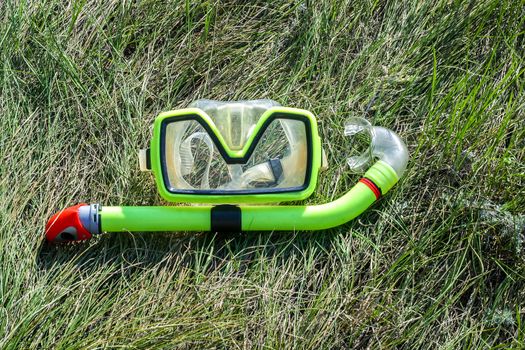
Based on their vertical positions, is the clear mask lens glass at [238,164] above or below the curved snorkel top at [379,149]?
above

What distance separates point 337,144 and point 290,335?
767 mm

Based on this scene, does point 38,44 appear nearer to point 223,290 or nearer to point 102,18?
point 102,18

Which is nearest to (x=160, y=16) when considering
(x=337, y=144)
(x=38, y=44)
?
(x=38, y=44)

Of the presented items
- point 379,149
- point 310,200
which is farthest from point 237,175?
point 379,149

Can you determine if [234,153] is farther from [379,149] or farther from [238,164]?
[379,149]

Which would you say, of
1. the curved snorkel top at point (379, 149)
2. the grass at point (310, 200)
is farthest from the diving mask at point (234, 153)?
the curved snorkel top at point (379, 149)

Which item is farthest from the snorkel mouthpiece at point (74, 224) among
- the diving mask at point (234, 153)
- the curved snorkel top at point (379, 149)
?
the curved snorkel top at point (379, 149)

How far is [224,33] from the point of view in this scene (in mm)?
2996

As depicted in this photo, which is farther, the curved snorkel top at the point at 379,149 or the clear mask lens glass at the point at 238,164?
the curved snorkel top at the point at 379,149

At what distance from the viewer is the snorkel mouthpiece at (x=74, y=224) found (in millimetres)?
2561

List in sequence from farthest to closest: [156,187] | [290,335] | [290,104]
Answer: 1. [290,104]
2. [156,187]
3. [290,335]

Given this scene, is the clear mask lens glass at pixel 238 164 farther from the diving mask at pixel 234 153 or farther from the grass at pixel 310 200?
the grass at pixel 310 200

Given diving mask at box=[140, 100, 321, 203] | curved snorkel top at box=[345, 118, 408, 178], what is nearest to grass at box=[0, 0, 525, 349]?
curved snorkel top at box=[345, 118, 408, 178]

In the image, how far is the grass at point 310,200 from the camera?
8.35 feet
